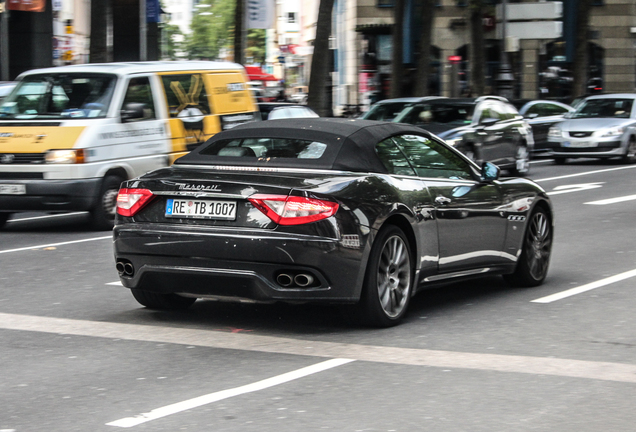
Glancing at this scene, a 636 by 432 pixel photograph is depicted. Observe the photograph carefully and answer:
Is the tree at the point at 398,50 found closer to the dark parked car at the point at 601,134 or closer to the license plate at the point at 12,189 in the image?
the dark parked car at the point at 601,134

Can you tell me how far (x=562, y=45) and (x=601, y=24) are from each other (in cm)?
196

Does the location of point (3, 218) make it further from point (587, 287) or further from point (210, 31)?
point (210, 31)

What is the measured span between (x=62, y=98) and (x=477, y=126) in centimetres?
865

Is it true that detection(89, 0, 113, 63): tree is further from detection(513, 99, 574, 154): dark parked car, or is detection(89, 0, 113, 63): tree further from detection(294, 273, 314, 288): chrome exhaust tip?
detection(294, 273, 314, 288): chrome exhaust tip

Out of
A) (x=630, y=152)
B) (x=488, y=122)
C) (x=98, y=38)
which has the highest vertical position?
(x=98, y=38)

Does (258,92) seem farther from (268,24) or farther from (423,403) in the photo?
(423,403)

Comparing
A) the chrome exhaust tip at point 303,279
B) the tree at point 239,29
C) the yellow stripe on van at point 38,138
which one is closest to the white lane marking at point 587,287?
the chrome exhaust tip at point 303,279

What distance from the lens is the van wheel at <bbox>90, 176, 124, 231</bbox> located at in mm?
12719

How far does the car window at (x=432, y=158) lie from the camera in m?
7.44

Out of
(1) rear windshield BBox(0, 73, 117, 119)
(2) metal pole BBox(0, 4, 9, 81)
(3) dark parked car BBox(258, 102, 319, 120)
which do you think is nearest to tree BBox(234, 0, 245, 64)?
(2) metal pole BBox(0, 4, 9, 81)

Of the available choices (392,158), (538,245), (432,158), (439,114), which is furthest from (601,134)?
(392,158)

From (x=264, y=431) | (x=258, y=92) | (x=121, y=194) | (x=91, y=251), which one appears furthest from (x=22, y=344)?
(x=258, y=92)

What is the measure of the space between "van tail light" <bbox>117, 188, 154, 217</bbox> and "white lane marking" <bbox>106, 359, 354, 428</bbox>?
1704mm

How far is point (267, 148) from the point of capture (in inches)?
282
